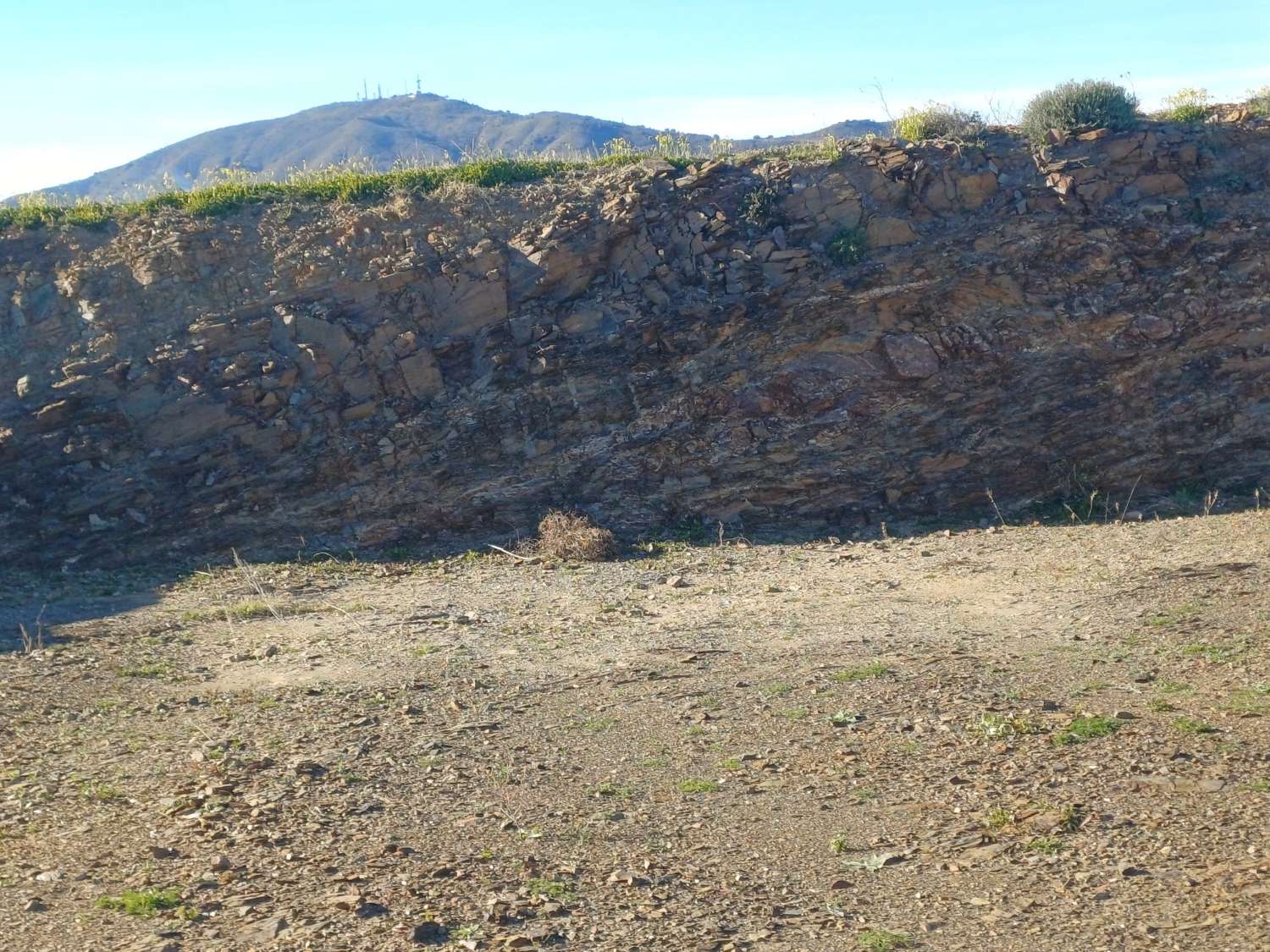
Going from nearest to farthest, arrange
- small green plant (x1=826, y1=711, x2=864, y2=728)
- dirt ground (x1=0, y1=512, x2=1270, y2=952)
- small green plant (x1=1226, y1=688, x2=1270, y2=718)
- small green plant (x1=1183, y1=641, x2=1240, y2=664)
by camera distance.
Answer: dirt ground (x1=0, y1=512, x2=1270, y2=952), small green plant (x1=1226, y1=688, x2=1270, y2=718), small green plant (x1=826, y1=711, x2=864, y2=728), small green plant (x1=1183, y1=641, x2=1240, y2=664)

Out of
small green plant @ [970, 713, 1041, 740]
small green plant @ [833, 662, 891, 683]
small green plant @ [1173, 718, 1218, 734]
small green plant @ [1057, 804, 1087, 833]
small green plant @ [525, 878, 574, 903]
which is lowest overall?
small green plant @ [1173, 718, 1218, 734]

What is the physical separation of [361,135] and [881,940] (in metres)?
49.6

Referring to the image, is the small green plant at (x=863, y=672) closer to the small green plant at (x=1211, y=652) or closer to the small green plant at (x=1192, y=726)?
the small green plant at (x=1192, y=726)

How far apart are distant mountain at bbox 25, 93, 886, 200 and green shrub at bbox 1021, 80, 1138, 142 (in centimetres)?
2995

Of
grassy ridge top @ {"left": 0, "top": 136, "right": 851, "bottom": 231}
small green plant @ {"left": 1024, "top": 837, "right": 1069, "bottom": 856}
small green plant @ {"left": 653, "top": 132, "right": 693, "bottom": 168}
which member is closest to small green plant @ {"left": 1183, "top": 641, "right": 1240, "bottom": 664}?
small green plant @ {"left": 1024, "top": 837, "right": 1069, "bottom": 856}

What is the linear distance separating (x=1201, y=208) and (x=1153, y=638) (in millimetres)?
7014

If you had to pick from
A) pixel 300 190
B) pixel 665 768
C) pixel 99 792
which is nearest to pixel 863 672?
pixel 665 768

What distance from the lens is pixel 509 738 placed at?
5.37 meters

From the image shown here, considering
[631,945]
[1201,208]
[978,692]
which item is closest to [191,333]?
[978,692]

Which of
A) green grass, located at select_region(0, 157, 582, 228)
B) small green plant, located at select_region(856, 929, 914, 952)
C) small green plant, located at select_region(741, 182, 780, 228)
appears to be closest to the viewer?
small green plant, located at select_region(856, 929, 914, 952)

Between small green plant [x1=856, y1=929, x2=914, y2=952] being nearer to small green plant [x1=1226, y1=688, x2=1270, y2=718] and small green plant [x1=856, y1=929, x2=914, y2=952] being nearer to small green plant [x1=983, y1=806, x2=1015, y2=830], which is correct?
small green plant [x1=983, y1=806, x2=1015, y2=830]

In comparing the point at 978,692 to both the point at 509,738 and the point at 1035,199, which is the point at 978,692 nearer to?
the point at 509,738

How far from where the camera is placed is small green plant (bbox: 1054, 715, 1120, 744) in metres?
4.95

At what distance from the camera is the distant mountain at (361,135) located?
46.3 m
